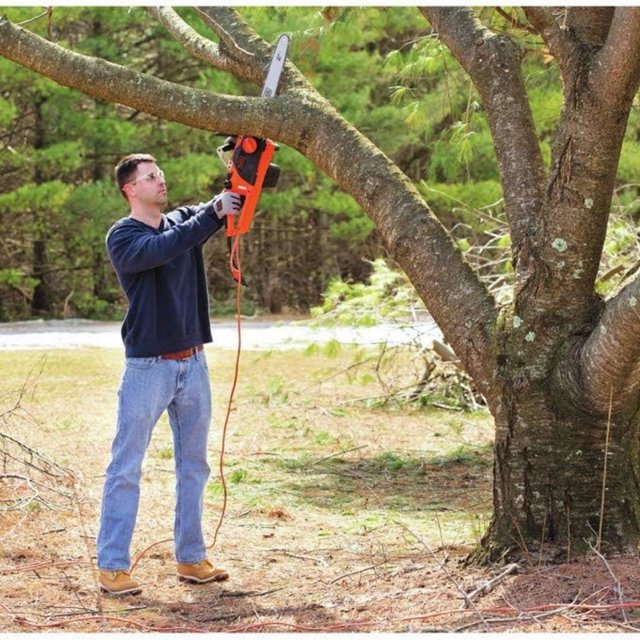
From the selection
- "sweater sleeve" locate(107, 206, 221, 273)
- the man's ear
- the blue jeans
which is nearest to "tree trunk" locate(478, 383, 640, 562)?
the blue jeans

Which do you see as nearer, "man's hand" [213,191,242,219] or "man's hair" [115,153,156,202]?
"man's hand" [213,191,242,219]

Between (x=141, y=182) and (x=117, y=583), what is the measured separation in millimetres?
1645

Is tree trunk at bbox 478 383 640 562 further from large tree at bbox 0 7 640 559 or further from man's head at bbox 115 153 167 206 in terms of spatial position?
man's head at bbox 115 153 167 206

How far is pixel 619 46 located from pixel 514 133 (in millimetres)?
716

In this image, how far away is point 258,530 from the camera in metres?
6.11

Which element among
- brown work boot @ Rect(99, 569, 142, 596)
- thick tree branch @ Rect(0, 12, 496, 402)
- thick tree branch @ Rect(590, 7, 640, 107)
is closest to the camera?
thick tree branch @ Rect(590, 7, 640, 107)

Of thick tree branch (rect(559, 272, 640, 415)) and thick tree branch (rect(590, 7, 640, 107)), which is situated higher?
thick tree branch (rect(590, 7, 640, 107))

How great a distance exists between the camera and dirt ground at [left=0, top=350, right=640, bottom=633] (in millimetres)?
4266

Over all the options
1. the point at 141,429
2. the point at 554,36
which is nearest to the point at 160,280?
the point at 141,429

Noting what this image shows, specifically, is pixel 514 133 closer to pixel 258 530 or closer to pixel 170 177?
pixel 258 530

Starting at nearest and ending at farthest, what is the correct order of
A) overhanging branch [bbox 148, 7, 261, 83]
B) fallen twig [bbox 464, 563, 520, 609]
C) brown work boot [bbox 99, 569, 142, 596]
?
fallen twig [bbox 464, 563, 520, 609]
brown work boot [bbox 99, 569, 142, 596]
overhanging branch [bbox 148, 7, 261, 83]

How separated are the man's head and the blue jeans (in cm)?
68

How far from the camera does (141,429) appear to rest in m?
4.79

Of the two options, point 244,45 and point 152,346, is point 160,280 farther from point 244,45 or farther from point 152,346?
point 244,45
